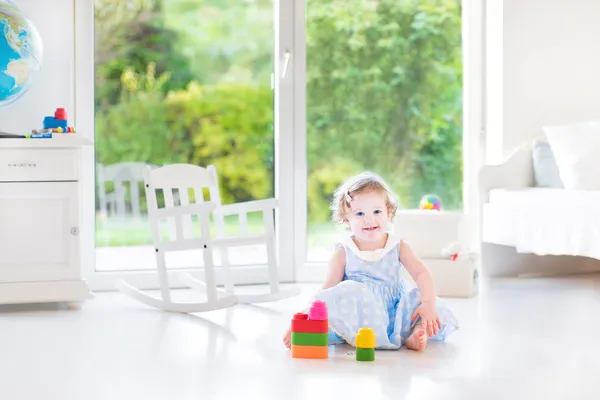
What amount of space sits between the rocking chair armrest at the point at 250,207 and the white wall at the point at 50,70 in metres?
0.73

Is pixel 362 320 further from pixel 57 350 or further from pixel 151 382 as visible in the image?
pixel 57 350

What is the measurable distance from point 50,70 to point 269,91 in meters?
0.95

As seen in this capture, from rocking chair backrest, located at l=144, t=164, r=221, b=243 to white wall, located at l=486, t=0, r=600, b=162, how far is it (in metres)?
1.50

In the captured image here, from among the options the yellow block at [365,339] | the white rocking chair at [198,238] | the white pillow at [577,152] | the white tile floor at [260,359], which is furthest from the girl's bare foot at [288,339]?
the white pillow at [577,152]

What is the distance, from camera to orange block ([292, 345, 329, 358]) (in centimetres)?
242

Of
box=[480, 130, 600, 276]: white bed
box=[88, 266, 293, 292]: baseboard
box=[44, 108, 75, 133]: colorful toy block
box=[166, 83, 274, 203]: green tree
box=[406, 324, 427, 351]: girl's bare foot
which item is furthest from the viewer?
box=[166, 83, 274, 203]: green tree

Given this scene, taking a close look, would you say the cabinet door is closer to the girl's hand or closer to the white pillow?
the girl's hand

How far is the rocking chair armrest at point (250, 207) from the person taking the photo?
352cm

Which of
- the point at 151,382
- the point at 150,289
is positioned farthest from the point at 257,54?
the point at 151,382

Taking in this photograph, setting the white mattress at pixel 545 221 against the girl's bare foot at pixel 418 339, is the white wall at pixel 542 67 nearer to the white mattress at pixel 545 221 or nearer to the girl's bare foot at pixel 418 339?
the white mattress at pixel 545 221

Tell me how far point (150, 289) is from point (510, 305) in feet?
4.83

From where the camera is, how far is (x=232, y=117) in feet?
13.3

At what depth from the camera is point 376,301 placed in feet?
8.40

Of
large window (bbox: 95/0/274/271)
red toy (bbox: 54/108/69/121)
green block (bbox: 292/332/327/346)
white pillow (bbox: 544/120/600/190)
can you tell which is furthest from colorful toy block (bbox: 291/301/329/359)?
white pillow (bbox: 544/120/600/190)
